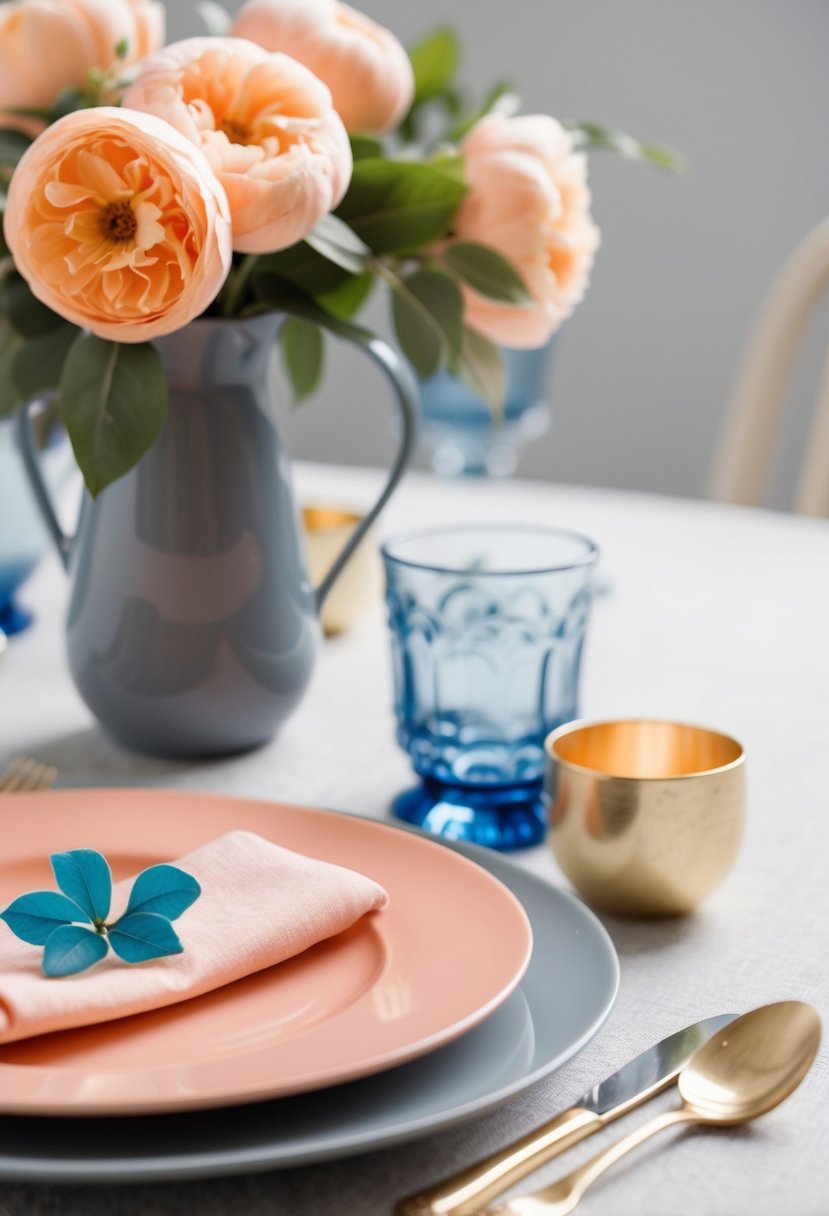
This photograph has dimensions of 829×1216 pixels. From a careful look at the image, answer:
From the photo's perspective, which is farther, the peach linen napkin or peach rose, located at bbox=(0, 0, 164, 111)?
peach rose, located at bbox=(0, 0, 164, 111)

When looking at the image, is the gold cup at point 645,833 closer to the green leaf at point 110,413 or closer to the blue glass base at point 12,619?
the green leaf at point 110,413

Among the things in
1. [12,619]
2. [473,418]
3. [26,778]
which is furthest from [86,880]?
[473,418]

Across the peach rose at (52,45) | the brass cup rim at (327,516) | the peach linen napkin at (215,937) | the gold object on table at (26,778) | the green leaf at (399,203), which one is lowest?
the gold object on table at (26,778)

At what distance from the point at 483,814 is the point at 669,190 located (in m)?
2.04

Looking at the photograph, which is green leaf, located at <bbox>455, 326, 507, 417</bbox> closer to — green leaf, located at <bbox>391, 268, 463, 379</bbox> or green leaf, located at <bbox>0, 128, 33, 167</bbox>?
green leaf, located at <bbox>391, 268, 463, 379</bbox>

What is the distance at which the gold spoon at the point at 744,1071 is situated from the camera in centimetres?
47

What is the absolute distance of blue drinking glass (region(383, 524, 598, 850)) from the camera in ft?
2.39

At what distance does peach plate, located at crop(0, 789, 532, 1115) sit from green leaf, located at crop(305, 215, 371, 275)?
281 millimetres

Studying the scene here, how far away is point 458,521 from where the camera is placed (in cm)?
136

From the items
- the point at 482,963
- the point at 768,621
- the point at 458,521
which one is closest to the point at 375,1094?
the point at 482,963

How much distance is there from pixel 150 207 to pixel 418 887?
0.32 meters

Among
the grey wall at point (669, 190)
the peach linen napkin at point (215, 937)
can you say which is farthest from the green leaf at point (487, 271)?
the grey wall at point (669, 190)

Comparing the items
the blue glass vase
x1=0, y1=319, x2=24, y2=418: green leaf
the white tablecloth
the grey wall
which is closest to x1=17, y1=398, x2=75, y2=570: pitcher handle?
x1=0, y1=319, x2=24, y2=418: green leaf

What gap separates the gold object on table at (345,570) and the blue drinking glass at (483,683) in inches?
9.4
